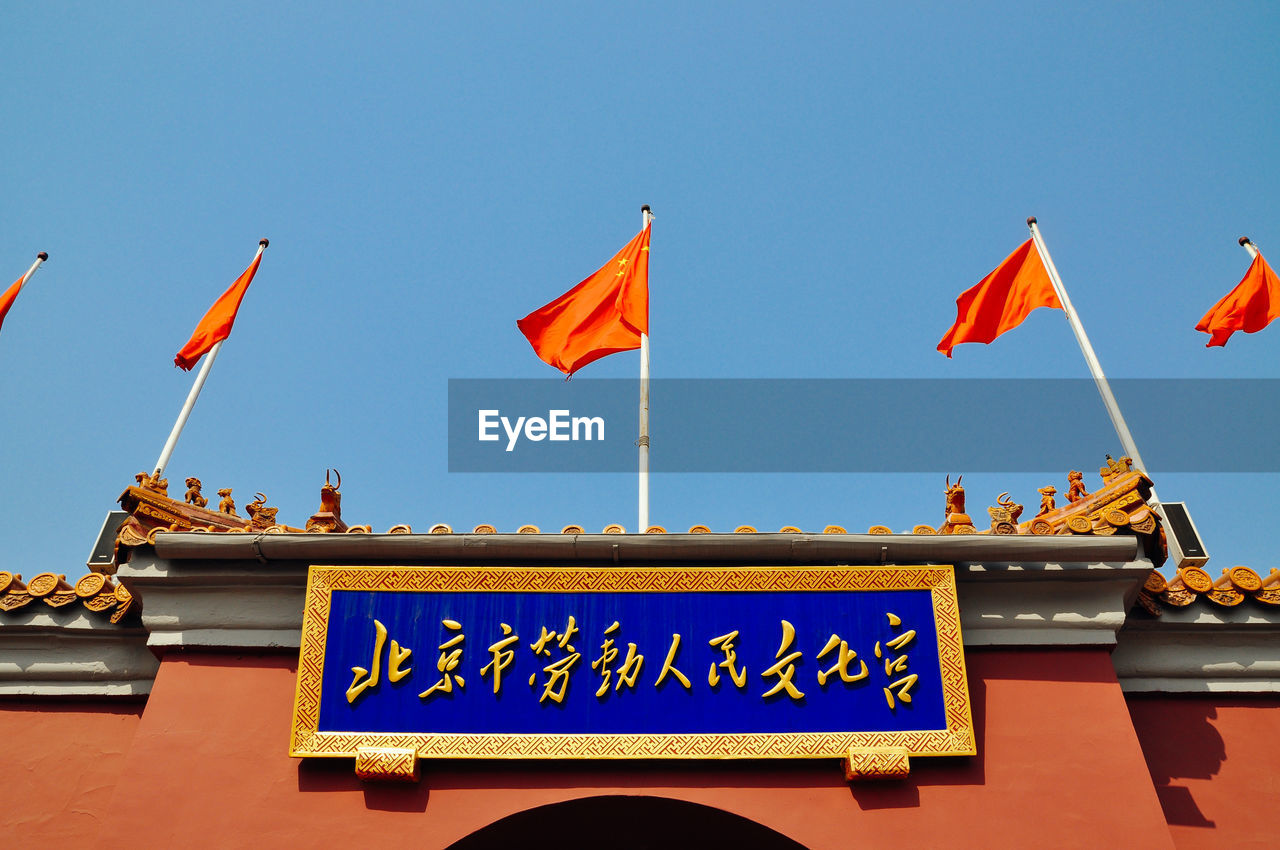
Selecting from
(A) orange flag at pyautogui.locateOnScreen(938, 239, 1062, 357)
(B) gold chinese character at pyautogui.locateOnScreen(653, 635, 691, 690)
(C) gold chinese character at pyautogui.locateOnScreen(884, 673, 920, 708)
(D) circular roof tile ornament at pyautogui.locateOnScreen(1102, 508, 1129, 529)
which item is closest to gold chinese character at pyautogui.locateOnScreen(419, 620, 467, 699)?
(B) gold chinese character at pyautogui.locateOnScreen(653, 635, 691, 690)

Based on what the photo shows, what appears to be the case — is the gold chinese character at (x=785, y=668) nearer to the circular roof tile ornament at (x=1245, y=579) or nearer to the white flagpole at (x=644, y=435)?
the white flagpole at (x=644, y=435)

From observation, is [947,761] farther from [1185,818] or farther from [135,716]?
[135,716]

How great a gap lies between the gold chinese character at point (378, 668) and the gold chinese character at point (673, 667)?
5.23 feet

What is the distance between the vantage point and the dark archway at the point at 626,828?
5.91 m

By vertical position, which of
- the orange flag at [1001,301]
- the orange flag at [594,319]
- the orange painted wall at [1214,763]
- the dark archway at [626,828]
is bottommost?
the dark archway at [626,828]

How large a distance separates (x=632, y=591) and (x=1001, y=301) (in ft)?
17.2

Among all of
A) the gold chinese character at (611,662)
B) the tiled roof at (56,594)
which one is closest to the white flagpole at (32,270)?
the tiled roof at (56,594)

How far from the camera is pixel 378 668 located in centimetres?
620

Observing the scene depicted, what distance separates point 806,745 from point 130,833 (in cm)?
399

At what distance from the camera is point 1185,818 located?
6.18m

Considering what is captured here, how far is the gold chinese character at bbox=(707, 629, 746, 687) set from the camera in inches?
243

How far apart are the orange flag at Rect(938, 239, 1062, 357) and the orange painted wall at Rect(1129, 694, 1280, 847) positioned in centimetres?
387

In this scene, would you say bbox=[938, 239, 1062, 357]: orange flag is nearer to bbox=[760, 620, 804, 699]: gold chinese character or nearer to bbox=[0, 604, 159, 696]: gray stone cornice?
bbox=[760, 620, 804, 699]: gold chinese character

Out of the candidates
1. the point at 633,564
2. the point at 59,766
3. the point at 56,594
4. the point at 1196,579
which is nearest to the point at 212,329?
the point at 56,594
